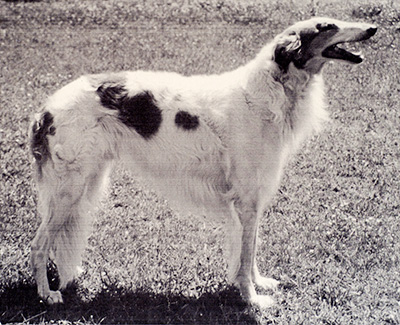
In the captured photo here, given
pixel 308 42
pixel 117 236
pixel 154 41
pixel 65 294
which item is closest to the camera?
pixel 308 42

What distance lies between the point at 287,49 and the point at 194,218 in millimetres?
1889

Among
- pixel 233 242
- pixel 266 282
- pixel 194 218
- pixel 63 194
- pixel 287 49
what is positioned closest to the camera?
pixel 287 49

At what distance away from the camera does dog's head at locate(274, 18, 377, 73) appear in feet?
10.6

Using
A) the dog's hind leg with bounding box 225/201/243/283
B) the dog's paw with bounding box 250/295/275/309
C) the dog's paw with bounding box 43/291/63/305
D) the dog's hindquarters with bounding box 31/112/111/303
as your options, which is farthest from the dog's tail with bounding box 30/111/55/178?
the dog's paw with bounding box 250/295/275/309

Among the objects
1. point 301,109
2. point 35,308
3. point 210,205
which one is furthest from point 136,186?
point 301,109

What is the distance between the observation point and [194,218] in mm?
4484

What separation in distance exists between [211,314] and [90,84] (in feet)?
5.98

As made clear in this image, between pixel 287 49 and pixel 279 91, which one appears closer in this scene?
pixel 287 49

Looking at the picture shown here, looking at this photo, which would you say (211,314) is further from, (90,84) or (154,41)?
(154,41)

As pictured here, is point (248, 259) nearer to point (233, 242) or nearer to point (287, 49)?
point (233, 242)

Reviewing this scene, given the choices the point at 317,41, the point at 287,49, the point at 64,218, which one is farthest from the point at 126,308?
the point at 317,41

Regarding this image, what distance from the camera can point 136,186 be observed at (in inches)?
198

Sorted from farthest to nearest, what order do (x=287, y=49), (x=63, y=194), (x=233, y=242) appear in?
(x=233, y=242), (x=63, y=194), (x=287, y=49)

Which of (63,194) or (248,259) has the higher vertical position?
(63,194)
